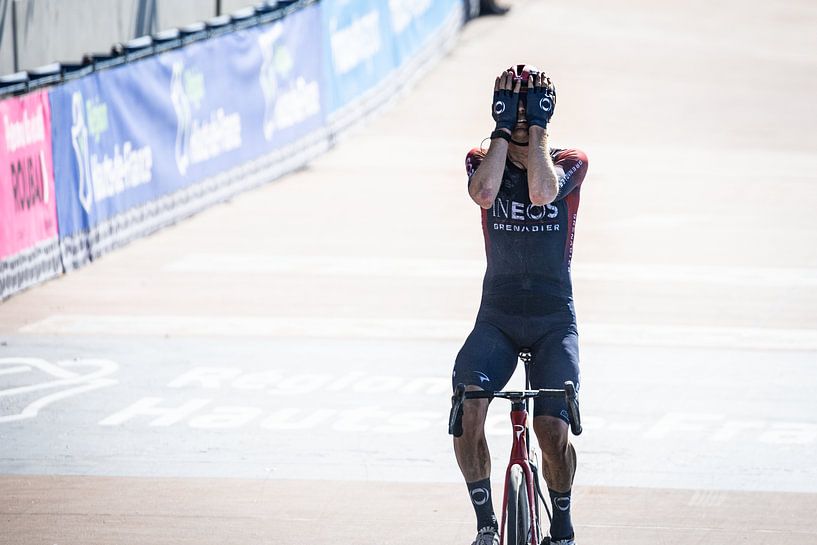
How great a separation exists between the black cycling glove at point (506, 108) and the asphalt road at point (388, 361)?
7.65ft

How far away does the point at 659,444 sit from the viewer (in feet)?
→ 30.2

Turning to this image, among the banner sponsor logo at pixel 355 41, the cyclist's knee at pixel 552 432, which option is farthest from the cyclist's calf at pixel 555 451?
the banner sponsor logo at pixel 355 41

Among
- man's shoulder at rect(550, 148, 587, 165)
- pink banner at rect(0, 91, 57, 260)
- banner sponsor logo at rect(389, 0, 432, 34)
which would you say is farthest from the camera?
banner sponsor logo at rect(389, 0, 432, 34)

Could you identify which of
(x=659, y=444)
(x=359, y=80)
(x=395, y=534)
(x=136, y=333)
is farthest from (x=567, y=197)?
(x=359, y=80)

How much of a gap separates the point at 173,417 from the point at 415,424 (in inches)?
66.4

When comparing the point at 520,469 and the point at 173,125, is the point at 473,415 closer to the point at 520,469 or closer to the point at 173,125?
the point at 520,469

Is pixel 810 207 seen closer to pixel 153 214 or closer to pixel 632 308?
pixel 632 308

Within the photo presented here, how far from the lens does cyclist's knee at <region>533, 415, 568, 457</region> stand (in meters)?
6.28

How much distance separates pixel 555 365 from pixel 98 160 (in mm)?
10218

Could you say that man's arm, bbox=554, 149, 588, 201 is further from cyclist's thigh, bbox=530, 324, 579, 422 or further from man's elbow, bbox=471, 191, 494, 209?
cyclist's thigh, bbox=530, 324, 579, 422

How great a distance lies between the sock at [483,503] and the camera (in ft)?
21.0

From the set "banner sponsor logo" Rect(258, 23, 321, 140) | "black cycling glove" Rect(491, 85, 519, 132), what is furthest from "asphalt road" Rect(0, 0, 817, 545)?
"black cycling glove" Rect(491, 85, 519, 132)

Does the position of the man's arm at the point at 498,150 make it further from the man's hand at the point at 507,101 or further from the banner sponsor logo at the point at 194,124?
the banner sponsor logo at the point at 194,124

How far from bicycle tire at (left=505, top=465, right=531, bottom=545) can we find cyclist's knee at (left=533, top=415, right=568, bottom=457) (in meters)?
0.28
